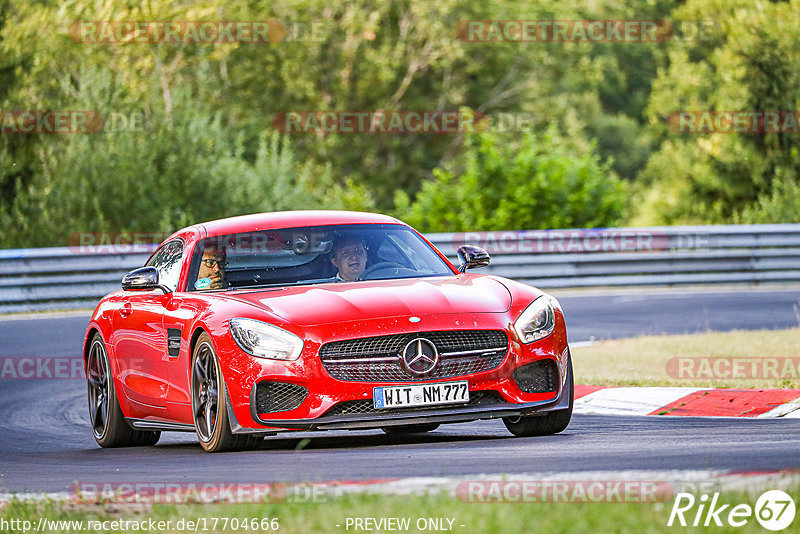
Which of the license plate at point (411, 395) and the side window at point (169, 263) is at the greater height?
the side window at point (169, 263)

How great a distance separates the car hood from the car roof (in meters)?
0.82

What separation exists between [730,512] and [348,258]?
4.53m

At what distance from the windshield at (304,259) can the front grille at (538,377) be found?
122 cm

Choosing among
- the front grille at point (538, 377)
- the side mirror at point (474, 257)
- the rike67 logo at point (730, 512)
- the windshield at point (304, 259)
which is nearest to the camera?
the rike67 logo at point (730, 512)

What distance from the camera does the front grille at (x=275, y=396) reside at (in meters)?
8.02

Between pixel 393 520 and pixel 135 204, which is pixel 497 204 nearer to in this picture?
pixel 135 204

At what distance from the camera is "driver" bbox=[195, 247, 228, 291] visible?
9180mm

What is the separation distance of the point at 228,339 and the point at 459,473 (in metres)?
2.04

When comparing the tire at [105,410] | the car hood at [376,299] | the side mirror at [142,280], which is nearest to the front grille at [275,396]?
the car hood at [376,299]

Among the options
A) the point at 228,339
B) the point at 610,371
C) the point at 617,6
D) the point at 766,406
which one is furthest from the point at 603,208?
the point at 617,6

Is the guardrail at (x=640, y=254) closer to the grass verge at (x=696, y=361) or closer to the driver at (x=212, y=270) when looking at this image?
the grass verge at (x=696, y=361)

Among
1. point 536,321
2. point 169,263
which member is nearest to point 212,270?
point 169,263

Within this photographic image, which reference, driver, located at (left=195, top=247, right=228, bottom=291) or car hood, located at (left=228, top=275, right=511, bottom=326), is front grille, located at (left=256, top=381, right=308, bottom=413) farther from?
driver, located at (left=195, top=247, right=228, bottom=291)

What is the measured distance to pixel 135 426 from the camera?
32.2 feet
